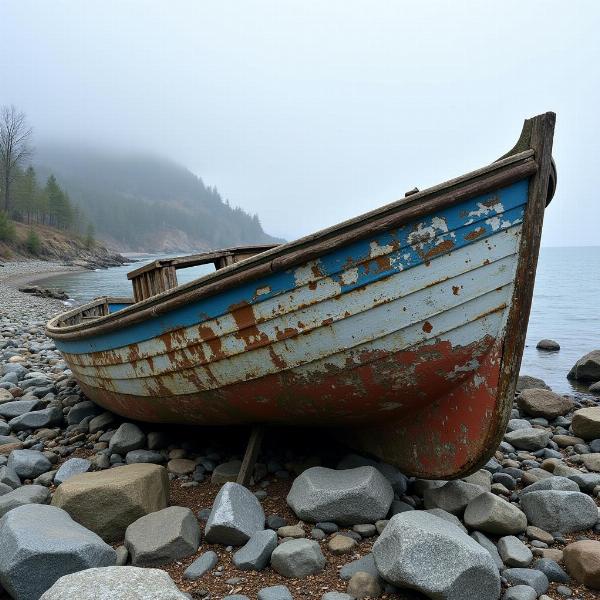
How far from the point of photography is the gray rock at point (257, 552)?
3.20 m

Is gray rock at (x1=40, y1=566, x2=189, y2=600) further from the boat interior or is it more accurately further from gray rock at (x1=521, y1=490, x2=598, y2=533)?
the boat interior

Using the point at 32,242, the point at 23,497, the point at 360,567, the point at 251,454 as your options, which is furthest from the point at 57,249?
the point at 360,567

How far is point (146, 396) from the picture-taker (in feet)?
15.8

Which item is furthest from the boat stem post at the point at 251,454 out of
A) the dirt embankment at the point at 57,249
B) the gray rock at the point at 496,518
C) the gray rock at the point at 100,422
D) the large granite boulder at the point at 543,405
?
the dirt embankment at the point at 57,249

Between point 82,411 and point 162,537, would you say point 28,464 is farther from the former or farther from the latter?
point 162,537

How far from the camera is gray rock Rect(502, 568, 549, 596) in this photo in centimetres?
296

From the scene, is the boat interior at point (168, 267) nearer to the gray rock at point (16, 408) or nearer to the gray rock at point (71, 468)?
the gray rock at point (71, 468)

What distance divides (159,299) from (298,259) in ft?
4.14

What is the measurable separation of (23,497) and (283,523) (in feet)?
6.65

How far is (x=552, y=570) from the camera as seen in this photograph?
10.1ft

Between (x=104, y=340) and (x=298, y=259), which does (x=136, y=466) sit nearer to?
(x=104, y=340)

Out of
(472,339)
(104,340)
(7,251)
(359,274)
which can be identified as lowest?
(7,251)

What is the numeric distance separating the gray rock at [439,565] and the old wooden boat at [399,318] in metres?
0.87

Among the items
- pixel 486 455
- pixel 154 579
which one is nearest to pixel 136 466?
pixel 154 579
